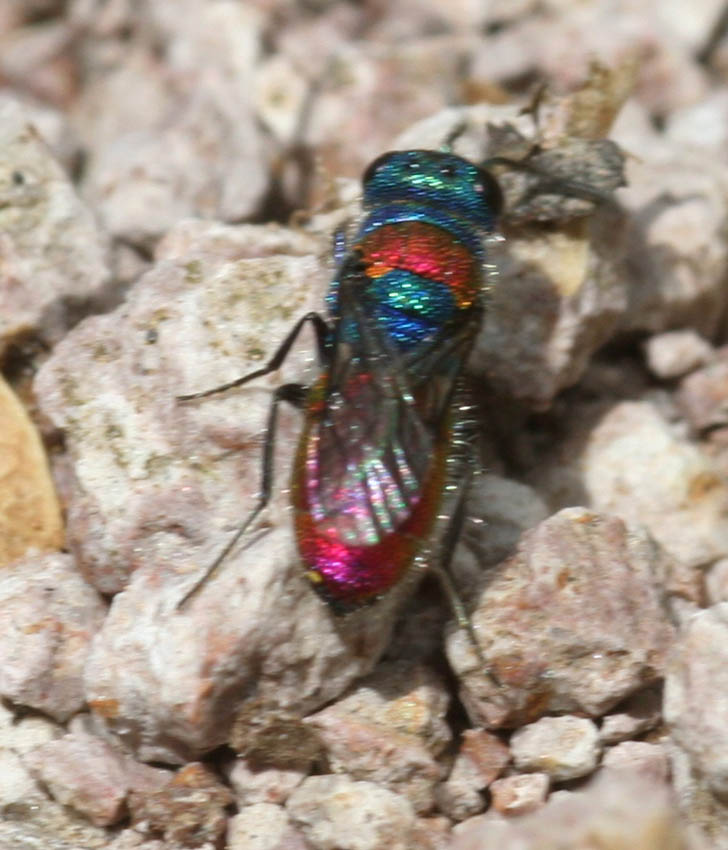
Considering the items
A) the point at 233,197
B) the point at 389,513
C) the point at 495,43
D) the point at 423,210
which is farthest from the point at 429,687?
the point at 495,43

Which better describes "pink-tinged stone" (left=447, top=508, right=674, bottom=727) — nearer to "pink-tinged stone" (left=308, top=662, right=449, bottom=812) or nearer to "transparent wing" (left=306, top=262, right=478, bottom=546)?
"pink-tinged stone" (left=308, top=662, right=449, bottom=812)

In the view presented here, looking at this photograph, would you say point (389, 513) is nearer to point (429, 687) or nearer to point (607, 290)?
point (429, 687)

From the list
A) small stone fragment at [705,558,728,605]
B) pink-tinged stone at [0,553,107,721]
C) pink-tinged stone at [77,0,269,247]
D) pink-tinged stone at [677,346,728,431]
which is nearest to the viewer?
pink-tinged stone at [0,553,107,721]

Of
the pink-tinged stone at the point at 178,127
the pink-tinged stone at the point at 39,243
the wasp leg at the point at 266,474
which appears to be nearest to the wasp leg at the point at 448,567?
the wasp leg at the point at 266,474

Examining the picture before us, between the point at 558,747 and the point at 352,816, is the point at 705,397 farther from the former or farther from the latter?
the point at 352,816

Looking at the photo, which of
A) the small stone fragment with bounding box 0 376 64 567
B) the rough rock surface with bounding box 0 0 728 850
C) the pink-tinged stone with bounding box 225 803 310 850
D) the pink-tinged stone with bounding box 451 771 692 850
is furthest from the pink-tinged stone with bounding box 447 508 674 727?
the small stone fragment with bounding box 0 376 64 567

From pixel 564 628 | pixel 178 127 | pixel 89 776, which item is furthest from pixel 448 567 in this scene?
pixel 178 127
